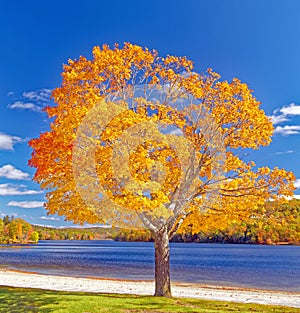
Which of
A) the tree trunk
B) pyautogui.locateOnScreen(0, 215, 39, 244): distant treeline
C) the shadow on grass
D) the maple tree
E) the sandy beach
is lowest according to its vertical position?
the sandy beach

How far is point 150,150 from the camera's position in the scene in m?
13.0

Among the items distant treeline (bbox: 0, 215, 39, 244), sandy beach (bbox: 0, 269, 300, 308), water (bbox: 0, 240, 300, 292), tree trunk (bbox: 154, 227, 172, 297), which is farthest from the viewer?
distant treeline (bbox: 0, 215, 39, 244)

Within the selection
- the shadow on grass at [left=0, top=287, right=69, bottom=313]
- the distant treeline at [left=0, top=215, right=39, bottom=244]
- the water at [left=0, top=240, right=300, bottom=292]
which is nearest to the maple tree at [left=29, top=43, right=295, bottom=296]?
the shadow on grass at [left=0, top=287, right=69, bottom=313]

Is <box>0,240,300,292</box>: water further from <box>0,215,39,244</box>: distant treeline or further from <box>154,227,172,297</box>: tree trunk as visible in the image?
<box>0,215,39,244</box>: distant treeline

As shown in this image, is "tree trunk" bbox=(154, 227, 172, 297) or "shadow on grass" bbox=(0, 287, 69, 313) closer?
"shadow on grass" bbox=(0, 287, 69, 313)

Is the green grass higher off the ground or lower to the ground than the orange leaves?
lower

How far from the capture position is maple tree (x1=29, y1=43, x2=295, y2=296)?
11.7m

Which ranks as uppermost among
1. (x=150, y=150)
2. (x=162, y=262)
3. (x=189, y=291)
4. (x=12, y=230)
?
(x=12, y=230)

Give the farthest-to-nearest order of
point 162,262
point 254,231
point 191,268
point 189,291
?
point 254,231
point 191,268
point 189,291
point 162,262

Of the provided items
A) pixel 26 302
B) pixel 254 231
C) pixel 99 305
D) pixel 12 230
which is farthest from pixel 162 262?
pixel 12 230

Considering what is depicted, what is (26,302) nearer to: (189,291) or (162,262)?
(162,262)

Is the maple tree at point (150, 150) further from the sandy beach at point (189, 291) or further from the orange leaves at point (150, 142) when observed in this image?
the sandy beach at point (189, 291)

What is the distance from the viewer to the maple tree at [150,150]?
11695mm

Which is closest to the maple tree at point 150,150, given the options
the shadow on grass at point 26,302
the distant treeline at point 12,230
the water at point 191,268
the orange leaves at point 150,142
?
the orange leaves at point 150,142
